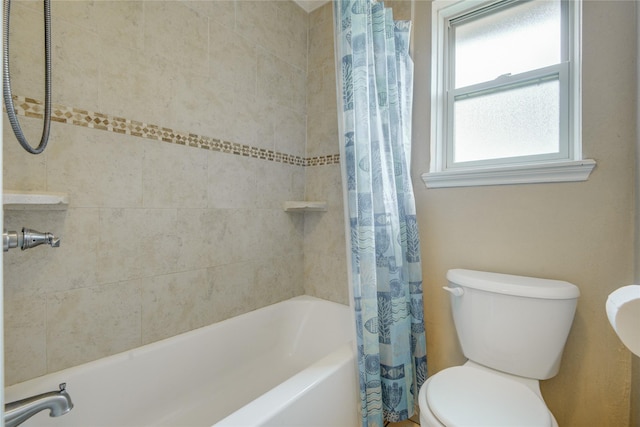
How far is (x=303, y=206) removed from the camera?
74.1 inches

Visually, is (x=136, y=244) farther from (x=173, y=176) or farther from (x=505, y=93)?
(x=505, y=93)

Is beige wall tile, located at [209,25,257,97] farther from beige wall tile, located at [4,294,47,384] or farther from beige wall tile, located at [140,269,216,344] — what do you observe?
beige wall tile, located at [4,294,47,384]

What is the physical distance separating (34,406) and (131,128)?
1031mm

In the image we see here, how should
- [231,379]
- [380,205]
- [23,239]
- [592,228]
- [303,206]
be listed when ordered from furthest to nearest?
1. [303,206]
2. [231,379]
3. [380,205]
4. [592,228]
5. [23,239]

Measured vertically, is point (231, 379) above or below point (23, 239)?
below

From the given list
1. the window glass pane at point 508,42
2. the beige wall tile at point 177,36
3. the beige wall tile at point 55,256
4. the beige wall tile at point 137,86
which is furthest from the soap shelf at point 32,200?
the window glass pane at point 508,42

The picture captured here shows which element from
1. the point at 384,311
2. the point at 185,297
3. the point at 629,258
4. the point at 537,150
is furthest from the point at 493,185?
the point at 185,297

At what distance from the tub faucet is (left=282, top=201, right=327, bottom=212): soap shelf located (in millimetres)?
1300

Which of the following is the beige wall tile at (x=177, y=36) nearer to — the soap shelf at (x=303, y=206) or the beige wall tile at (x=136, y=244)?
the beige wall tile at (x=136, y=244)

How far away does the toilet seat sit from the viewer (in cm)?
89

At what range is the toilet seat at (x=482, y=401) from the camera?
0.89m

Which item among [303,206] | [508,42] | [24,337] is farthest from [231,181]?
[508,42]

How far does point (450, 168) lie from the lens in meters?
1.56

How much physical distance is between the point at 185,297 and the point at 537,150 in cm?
179
